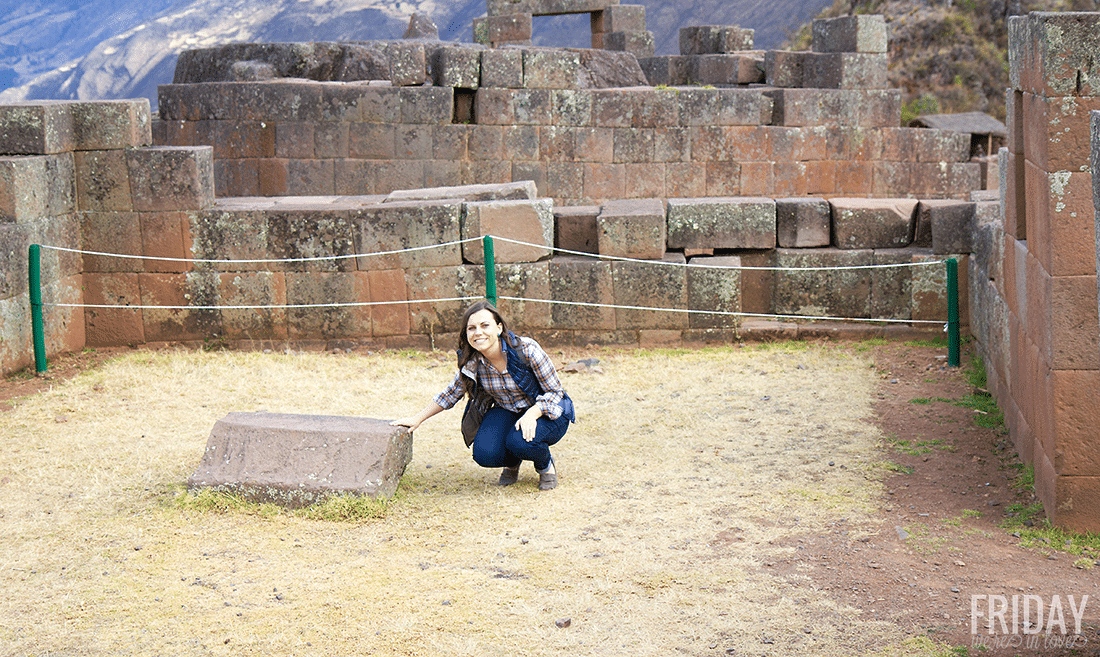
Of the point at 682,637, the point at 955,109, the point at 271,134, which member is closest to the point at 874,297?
the point at 682,637

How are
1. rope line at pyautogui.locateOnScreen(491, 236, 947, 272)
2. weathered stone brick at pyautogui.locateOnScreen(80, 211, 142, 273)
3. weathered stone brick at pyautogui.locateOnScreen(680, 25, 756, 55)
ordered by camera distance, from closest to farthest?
rope line at pyautogui.locateOnScreen(491, 236, 947, 272)
weathered stone brick at pyautogui.locateOnScreen(80, 211, 142, 273)
weathered stone brick at pyautogui.locateOnScreen(680, 25, 756, 55)

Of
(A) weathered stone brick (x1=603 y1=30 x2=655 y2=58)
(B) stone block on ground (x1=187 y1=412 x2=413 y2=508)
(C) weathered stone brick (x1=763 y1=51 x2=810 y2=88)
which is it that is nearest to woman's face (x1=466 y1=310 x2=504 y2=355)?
(B) stone block on ground (x1=187 y1=412 x2=413 y2=508)

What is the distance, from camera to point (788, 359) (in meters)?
9.12

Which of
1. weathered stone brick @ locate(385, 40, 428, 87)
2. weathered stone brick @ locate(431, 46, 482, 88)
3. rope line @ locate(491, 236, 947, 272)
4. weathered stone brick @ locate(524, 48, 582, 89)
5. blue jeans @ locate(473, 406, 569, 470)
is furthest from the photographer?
weathered stone brick @ locate(524, 48, 582, 89)

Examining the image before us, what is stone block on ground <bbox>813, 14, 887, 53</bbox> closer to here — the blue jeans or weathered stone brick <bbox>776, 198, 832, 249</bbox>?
weathered stone brick <bbox>776, 198, 832, 249</bbox>

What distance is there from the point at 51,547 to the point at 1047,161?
5.28 m

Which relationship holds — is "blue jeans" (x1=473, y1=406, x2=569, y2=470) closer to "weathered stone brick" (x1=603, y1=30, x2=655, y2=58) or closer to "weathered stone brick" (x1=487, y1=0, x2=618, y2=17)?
"weathered stone brick" (x1=487, y1=0, x2=618, y2=17)

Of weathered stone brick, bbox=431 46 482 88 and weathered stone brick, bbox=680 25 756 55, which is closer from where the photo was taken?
weathered stone brick, bbox=431 46 482 88

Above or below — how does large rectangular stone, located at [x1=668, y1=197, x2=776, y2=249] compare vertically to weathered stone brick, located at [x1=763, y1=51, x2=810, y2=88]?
below

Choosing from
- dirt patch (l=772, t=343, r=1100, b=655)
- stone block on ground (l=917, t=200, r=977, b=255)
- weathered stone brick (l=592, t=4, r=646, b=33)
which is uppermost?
weathered stone brick (l=592, t=4, r=646, b=33)

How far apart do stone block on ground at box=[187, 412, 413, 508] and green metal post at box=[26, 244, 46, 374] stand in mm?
3695

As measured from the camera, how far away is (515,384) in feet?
19.1

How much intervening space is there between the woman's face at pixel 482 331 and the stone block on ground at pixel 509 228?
4.11 meters

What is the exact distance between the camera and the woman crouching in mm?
5645
